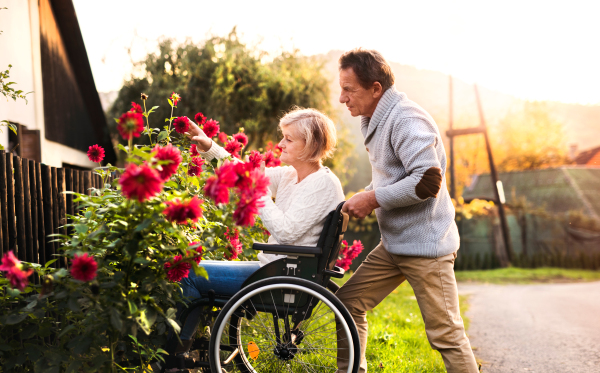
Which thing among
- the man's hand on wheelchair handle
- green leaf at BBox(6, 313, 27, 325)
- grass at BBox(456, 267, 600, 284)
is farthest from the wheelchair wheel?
grass at BBox(456, 267, 600, 284)

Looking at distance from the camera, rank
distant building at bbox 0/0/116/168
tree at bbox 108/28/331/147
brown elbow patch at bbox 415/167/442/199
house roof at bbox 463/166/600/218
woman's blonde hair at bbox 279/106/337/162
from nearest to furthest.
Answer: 1. brown elbow patch at bbox 415/167/442/199
2. woman's blonde hair at bbox 279/106/337/162
3. distant building at bbox 0/0/116/168
4. tree at bbox 108/28/331/147
5. house roof at bbox 463/166/600/218

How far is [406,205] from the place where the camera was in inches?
84.6

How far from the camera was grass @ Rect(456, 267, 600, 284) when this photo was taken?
1032 centimetres

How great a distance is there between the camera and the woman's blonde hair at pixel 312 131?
2.44 meters

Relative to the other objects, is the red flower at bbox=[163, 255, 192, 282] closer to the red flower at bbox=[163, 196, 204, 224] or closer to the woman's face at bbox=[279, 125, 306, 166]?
the red flower at bbox=[163, 196, 204, 224]

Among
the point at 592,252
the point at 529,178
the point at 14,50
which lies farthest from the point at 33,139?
the point at 529,178

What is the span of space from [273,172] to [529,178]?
23.6 metres

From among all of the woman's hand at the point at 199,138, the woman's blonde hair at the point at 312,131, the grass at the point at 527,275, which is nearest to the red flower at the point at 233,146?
the woman's hand at the point at 199,138

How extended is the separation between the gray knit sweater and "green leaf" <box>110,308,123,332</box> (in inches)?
45.8

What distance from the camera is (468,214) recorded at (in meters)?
13.2

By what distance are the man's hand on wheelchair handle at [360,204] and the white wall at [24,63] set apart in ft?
19.3

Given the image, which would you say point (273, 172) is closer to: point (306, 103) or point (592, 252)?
point (306, 103)

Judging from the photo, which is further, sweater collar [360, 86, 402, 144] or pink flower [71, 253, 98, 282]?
sweater collar [360, 86, 402, 144]

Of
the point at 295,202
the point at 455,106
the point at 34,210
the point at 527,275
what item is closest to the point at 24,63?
the point at 34,210
